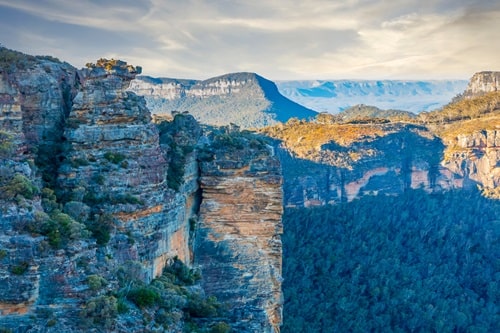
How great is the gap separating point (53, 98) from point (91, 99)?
1.82 meters

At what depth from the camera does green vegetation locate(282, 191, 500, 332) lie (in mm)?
46438

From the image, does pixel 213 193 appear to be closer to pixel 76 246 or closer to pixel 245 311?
pixel 245 311

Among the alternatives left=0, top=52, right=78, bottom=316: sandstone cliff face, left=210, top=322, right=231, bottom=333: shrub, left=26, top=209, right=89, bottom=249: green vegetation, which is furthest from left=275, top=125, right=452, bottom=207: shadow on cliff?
left=26, top=209, right=89, bottom=249: green vegetation

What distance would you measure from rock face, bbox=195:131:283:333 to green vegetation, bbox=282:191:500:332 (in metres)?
15.0

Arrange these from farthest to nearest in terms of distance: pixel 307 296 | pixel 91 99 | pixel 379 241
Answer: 1. pixel 379 241
2. pixel 307 296
3. pixel 91 99

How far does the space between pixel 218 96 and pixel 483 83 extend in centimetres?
8595

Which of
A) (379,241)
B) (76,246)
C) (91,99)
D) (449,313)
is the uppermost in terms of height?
(91,99)

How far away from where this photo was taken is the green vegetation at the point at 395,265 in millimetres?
46438

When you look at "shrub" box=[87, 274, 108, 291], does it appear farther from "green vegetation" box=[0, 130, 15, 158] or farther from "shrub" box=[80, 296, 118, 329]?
"green vegetation" box=[0, 130, 15, 158]

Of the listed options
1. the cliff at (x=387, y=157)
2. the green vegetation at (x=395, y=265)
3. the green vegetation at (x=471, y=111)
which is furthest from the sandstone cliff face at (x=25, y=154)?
the green vegetation at (x=471, y=111)

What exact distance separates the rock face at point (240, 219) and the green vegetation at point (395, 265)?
15.0 meters

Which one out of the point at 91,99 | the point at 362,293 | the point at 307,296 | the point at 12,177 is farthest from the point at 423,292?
the point at 12,177

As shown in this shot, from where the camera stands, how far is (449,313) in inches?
1998

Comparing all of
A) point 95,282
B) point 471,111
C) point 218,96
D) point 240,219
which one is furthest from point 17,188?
point 218,96
